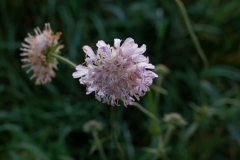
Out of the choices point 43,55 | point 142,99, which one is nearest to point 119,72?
point 43,55

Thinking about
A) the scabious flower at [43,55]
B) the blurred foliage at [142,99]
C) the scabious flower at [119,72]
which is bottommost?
the scabious flower at [119,72]

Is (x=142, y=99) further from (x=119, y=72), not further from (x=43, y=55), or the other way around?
(x=119, y=72)

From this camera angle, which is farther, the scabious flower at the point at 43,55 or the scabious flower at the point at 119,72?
the scabious flower at the point at 43,55

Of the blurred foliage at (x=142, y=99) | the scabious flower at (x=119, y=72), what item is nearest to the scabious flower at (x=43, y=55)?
the scabious flower at (x=119, y=72)

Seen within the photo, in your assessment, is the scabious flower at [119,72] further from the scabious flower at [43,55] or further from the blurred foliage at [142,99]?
the blurred foliage at [142,99]

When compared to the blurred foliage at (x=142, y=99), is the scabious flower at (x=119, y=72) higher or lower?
lower

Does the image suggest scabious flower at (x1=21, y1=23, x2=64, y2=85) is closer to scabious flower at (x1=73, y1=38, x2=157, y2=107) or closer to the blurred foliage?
scabious flower at (x1=73, y1=38, x2=157, y2=107)

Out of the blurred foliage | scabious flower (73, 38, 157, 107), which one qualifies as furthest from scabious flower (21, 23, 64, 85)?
the blurred foliage
